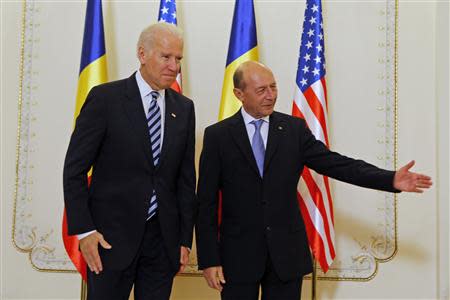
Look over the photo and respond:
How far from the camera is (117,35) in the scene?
351 cm

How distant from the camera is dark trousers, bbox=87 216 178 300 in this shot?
192 centimetres

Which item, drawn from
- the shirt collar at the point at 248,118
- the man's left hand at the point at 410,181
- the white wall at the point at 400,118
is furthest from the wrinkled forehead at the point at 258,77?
the white wall at the point at 400,118

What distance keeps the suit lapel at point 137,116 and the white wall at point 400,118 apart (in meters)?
1.46

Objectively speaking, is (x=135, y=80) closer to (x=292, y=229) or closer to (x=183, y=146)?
(x=183, y=146)

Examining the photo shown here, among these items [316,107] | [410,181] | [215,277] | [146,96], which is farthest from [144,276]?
[316,107]

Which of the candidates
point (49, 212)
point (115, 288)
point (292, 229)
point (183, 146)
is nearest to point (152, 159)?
point (183, 146)

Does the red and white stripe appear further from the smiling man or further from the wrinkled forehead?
the wrinkled forehead

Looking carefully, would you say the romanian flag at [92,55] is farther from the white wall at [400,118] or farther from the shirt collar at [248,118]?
the shirt collar at [248,118]

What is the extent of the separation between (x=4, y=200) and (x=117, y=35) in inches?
51.6

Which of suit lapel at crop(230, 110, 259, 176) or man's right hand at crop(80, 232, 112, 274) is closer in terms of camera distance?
man's right hand at crop(80, 232, 112, 274)

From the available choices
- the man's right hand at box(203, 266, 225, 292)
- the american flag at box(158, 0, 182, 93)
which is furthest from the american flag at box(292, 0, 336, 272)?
the man's right hand at box(203, 266, 225, 292)

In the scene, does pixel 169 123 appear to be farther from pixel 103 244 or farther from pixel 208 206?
pixel 103 244

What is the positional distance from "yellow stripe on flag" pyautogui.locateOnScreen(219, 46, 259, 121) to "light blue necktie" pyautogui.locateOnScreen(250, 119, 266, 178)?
838 mm

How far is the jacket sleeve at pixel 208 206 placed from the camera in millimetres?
2148
